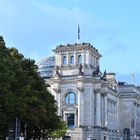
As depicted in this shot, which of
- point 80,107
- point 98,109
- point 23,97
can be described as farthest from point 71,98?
point 23,97

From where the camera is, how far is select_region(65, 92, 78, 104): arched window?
161 m

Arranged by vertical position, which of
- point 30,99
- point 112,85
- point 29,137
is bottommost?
point 29,137

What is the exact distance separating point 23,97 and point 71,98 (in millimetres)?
95146

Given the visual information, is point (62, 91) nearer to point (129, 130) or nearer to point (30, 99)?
point (129, 130)

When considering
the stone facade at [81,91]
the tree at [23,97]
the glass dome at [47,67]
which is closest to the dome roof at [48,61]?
the glass dome at [47,67]

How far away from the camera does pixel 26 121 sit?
75.9 metres

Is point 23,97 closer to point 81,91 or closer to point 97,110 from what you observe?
point 81,91

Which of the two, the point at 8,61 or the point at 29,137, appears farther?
the point at 29,137

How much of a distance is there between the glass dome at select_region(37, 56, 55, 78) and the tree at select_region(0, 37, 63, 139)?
3408 inches

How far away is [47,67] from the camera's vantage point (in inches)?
7106

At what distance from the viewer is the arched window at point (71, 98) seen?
160625mm

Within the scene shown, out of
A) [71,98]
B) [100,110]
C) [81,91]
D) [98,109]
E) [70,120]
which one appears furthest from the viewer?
[100,110]

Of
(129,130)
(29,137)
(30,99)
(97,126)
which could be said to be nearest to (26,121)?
(30,99)

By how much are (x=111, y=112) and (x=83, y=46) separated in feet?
106
